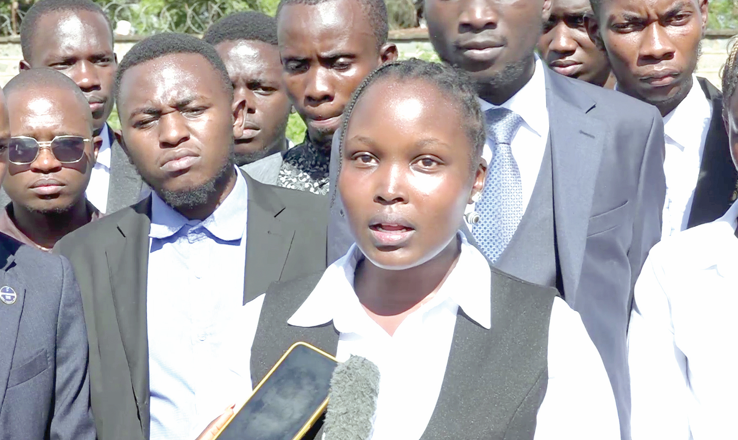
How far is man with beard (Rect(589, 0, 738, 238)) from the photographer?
3.51 m

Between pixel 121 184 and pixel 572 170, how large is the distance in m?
2.09

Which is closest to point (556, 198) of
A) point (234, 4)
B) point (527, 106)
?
point (527, 106)

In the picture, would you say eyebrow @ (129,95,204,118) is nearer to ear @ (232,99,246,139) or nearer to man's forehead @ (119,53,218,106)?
man's forehead @ (119,53,218,106)

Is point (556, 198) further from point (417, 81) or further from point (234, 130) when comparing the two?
point (234, 130)

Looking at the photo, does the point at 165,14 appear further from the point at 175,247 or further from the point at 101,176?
the point at 175,247

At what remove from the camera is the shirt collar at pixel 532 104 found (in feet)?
10.3

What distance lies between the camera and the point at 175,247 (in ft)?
10.6

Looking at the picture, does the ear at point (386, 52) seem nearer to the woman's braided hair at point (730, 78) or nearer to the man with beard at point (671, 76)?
the man with beard at point (671, 76)

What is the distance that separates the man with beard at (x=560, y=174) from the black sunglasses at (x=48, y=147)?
1423 mm

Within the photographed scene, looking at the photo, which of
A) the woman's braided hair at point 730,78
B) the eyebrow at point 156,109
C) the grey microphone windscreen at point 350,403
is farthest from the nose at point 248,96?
the grey microphone windscreen at point 350,403

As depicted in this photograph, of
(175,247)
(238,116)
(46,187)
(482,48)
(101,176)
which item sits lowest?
(101,176)

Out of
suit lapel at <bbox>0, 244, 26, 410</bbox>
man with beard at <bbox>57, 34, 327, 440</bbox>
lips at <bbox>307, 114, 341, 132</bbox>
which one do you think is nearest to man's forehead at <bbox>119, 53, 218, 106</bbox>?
man with beard at <bbox>57, 34, 327, 440</bbox>

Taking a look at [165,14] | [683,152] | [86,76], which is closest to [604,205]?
[683,152]

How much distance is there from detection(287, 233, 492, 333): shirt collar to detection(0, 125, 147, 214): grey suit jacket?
6.68ft
